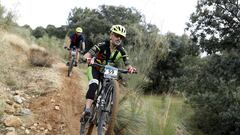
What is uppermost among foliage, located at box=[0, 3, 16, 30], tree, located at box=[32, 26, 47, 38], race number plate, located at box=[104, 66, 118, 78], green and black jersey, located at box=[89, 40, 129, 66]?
tree, located at box=[32, 26, 47, 38]

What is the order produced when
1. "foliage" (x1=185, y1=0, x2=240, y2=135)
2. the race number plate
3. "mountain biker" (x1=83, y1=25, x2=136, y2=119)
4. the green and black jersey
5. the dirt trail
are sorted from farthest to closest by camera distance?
"foliage" (x1=185, y1=0, x2=240, y2=135)
the dirt trail
the green and black jersey
"mountain biker" (x1=83, y1=25, x2=136, y2=119)
the race number plate

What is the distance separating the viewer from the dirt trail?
27.7ft

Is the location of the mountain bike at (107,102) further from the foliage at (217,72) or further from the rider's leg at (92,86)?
the foliage at (217,72)

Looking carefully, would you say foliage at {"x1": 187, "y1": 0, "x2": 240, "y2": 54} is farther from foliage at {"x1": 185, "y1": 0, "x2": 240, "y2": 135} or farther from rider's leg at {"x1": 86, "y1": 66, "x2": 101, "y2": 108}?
rider's leg at {"x1": 86, "y1": 66, "x2": 101, "y2": 108}

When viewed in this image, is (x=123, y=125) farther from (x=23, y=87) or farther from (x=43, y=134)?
(x=23, y=87)

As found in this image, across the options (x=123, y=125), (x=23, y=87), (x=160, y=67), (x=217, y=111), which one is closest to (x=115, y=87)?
(x=123, y=125)

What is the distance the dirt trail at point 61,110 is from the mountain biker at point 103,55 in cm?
160

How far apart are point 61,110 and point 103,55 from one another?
2776 millimetres

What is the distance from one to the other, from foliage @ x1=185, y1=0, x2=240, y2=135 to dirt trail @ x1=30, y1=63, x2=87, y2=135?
6398 mm

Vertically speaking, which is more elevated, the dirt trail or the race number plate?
the race number plate

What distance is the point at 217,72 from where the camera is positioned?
17.2 meters

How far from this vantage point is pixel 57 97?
10.2 m

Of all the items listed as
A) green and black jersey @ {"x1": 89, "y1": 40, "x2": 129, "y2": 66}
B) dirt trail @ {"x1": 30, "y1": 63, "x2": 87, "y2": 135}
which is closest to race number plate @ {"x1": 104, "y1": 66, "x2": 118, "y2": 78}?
green and black jersey @ {"x1": 89, "y1": 40, "x2": 129, "y2": 66}

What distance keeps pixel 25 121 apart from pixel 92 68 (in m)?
2.13
